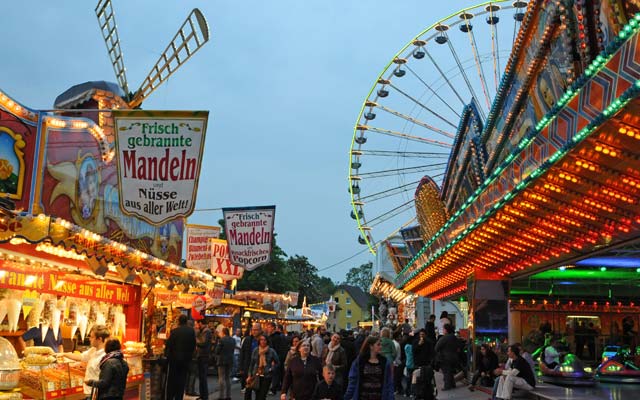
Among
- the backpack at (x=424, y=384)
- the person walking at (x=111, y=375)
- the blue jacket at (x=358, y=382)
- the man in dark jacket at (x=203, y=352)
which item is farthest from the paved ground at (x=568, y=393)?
the person walking at (x=111, y=375)

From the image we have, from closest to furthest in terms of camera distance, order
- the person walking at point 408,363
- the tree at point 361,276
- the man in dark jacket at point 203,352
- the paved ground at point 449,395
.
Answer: the man in dark jacket at point 203,352
the paved ground at point 449,395
the person walking at point 408,363
the tree at point 361,276

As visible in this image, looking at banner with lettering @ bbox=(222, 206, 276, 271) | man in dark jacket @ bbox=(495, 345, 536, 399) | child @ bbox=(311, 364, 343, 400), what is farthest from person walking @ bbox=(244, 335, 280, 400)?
banner with lettering @ bbox=(222, 206, 276, 271)

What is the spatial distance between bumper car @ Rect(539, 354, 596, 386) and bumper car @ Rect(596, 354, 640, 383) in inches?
26.7

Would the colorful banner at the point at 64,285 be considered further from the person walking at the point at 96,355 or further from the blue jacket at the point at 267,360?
the blue jacket at the point at 267,360

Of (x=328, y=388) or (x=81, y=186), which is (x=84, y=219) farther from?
(x=328, y=388)

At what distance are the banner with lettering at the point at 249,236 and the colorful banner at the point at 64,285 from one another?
341 centimetres

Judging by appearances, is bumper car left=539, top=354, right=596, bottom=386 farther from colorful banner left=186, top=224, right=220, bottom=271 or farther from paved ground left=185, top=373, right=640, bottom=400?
colorful banner left=186, top=224, right=220, bottom=271

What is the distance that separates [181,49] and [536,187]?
9.53m

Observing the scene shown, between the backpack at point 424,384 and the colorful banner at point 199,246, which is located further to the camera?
the colorful banner at point 199,246

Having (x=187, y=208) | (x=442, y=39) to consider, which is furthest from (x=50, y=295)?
(x=442, y=39)

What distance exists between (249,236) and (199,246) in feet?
13.3

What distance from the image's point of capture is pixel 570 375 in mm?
16062

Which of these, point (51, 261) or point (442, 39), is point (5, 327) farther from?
point (442, 39)

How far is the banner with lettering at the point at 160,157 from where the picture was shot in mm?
11766
